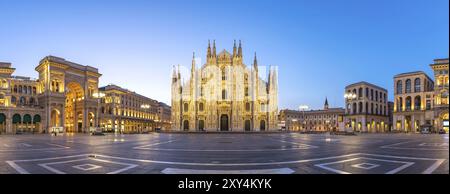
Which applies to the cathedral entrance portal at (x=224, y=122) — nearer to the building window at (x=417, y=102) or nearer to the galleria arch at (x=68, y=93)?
the galleria arch at (x=68, y=93)

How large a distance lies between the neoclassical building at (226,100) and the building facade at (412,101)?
44.8 meters

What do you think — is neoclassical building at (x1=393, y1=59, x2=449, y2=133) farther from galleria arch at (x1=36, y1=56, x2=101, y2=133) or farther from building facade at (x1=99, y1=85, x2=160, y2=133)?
galleria arch at (x1=36, y1=56, x2=101, y2=133)

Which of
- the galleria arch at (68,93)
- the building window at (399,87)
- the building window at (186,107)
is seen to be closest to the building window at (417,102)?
the building window at (399,87)

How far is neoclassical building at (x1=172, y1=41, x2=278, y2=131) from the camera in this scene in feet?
261

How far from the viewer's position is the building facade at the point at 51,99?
70125mm

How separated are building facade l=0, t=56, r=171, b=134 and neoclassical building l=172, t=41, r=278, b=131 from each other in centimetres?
2346

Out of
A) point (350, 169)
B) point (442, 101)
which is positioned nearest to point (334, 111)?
point (442, 101)

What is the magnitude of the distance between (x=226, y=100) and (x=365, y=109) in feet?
171

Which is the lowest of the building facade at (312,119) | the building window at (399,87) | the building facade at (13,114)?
the building facade at (312,119)

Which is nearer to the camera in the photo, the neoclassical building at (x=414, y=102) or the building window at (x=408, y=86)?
the neoclassical building at (x=414, y=102)

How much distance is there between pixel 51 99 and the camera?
70812 millimetres

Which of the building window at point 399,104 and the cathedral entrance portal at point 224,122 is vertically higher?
the building window at point 399,104
